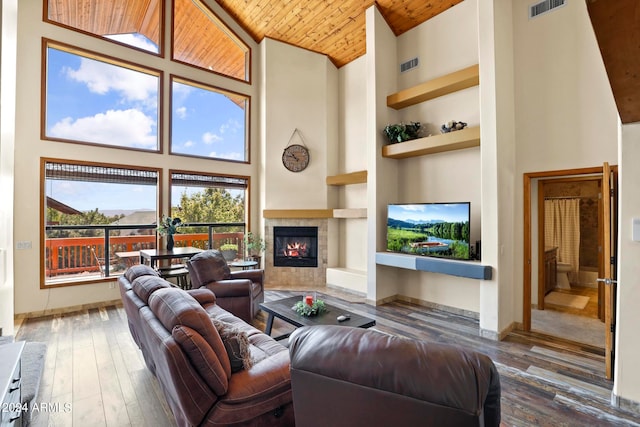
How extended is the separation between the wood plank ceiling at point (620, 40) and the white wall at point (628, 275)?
1.76 ft

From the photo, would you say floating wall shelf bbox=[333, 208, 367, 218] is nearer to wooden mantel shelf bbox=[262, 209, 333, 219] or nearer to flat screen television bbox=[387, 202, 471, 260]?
wooden mantel shelf bbox=[262, 209, 333, 219]

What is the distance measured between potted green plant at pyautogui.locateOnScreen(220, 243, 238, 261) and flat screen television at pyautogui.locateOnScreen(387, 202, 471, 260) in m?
3.06

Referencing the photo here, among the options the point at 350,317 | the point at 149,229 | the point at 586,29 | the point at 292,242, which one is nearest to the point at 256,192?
the point at 292,242

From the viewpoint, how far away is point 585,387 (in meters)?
2.61

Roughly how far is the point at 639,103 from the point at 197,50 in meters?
6.40

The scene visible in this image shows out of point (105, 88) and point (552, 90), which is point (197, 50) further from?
point (552, 90)

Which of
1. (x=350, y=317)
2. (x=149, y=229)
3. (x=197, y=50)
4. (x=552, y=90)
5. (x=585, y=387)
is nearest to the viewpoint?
(x=585, y=387)

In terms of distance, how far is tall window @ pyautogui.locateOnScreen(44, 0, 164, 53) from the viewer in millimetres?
4586

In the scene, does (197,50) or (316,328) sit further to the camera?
(197,50)

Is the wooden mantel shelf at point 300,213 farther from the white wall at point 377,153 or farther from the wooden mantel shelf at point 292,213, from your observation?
the white wall at point 377,153

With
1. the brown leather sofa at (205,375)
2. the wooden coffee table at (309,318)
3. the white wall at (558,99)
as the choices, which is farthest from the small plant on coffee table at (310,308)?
the white wall at (558,99)

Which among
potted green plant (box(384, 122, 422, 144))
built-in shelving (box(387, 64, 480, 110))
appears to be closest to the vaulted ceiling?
built-in shelving (box(387, 64, 480, 110))

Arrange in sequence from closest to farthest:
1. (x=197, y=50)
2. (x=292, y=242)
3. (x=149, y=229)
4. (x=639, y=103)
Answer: (x=639, y=103)
(x=149, y=229)
(x=197, y=50)
(x=292, y=242)

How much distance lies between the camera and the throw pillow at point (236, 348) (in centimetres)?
186
